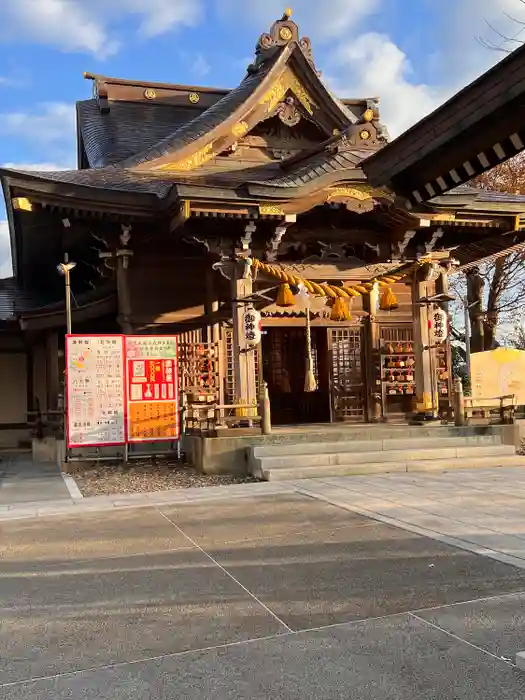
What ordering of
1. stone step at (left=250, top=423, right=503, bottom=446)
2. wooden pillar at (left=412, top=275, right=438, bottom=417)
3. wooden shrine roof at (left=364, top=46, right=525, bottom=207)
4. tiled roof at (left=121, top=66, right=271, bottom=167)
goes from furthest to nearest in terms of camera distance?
tiled roof at (left=121, top=66, right=271, bottom=167)
wooden pillar at (left=412, top=275, right=438, bottom=417)
stone step at (left=250, top=423, right=503, bottom=446)
wooden shrine roof at (left=364, top=46, right=525, bottom=207)

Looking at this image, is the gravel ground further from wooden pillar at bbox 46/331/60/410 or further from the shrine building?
wooden pillar at bbox 46/331/60/410

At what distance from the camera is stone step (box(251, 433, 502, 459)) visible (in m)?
10.9

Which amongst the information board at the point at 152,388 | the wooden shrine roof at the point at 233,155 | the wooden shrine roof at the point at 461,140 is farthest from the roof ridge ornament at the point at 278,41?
the wooden shrine roof at the point at 461,140

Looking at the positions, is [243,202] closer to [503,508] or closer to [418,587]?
[503,508]

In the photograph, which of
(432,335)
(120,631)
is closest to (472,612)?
(120,631)

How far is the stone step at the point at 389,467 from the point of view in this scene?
1018 centimetres

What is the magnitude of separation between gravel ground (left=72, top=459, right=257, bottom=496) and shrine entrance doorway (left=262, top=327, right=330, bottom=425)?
4857 mm

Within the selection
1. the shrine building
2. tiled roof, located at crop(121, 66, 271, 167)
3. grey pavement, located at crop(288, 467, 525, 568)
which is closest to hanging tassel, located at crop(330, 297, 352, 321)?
the shrine building

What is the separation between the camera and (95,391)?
11266mm

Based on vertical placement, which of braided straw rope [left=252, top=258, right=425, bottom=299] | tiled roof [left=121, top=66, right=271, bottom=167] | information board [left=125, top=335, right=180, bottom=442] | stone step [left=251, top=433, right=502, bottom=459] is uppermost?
tiled roof [left=121, top=66, right=271, bottom=167]

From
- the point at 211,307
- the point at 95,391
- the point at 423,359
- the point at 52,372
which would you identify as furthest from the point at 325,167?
the point at 52,372

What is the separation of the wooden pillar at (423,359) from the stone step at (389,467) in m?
1.80

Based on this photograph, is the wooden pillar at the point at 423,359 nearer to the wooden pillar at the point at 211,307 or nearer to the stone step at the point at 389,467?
the stone step at the point at 389,467

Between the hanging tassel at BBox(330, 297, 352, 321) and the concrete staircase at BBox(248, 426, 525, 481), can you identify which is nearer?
the concrete staircase at BBox(248, 426, 525, 481)
